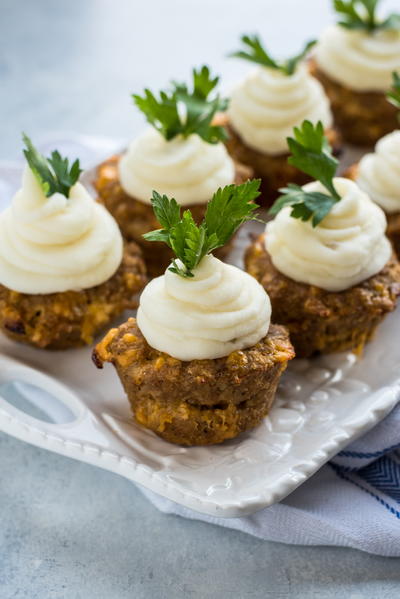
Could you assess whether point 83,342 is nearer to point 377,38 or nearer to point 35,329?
point 35,329

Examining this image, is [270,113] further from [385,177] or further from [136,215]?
[136,215]

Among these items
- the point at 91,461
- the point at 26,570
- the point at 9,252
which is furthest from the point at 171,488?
the point at 9,252

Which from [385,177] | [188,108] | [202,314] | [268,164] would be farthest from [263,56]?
[202,314]

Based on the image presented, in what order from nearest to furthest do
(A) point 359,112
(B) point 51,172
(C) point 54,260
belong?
1. (C) point 54,260
2. (B) point 51,172
3. (A) point 359,112

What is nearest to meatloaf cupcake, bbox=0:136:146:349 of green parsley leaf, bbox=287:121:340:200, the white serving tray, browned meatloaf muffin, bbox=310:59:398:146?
the white serving tray

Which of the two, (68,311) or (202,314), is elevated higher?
(202,314)

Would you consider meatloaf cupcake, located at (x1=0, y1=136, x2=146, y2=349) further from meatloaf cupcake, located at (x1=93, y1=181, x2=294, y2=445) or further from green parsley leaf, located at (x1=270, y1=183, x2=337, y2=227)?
green parsley leaf, located at (x1=270, y1=183, x2=337, y2=227)

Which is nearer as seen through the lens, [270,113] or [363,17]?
[270,113]

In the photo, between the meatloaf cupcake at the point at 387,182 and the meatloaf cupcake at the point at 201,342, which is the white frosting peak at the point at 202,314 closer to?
the meatloaf cupcake at the point at 201,342
